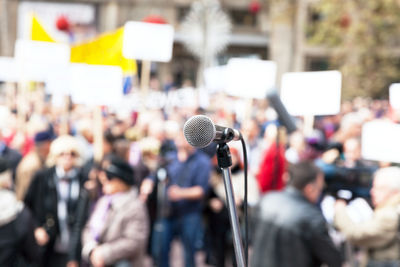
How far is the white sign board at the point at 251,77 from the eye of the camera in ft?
28.5

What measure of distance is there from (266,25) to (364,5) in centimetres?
1534

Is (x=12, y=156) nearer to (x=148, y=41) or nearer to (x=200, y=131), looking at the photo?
(x=148, y=41)

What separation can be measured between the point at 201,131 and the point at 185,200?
4.73 meters

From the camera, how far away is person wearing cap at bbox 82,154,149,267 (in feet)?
15.9

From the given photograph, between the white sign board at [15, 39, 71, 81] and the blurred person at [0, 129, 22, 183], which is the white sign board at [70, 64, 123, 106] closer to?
the blurred person at [0, 129, 22, 183]

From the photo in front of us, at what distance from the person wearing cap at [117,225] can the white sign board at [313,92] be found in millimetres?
2508

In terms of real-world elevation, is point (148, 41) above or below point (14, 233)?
above

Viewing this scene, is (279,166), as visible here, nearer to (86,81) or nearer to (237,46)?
(86,81)

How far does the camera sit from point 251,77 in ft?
28.7

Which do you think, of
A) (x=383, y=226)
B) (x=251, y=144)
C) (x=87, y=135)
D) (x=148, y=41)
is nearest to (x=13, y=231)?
(x=383, y=226)

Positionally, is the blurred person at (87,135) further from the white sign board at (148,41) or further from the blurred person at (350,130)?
the blurred person at (350,130)

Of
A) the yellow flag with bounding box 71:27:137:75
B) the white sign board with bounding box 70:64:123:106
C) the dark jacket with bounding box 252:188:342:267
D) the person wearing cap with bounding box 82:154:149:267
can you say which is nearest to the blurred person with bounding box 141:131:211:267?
the white sign board with bounding box 70:64:123:106

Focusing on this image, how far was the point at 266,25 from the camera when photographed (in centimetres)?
3347

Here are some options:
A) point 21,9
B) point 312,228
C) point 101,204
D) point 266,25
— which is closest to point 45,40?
point 101,204
